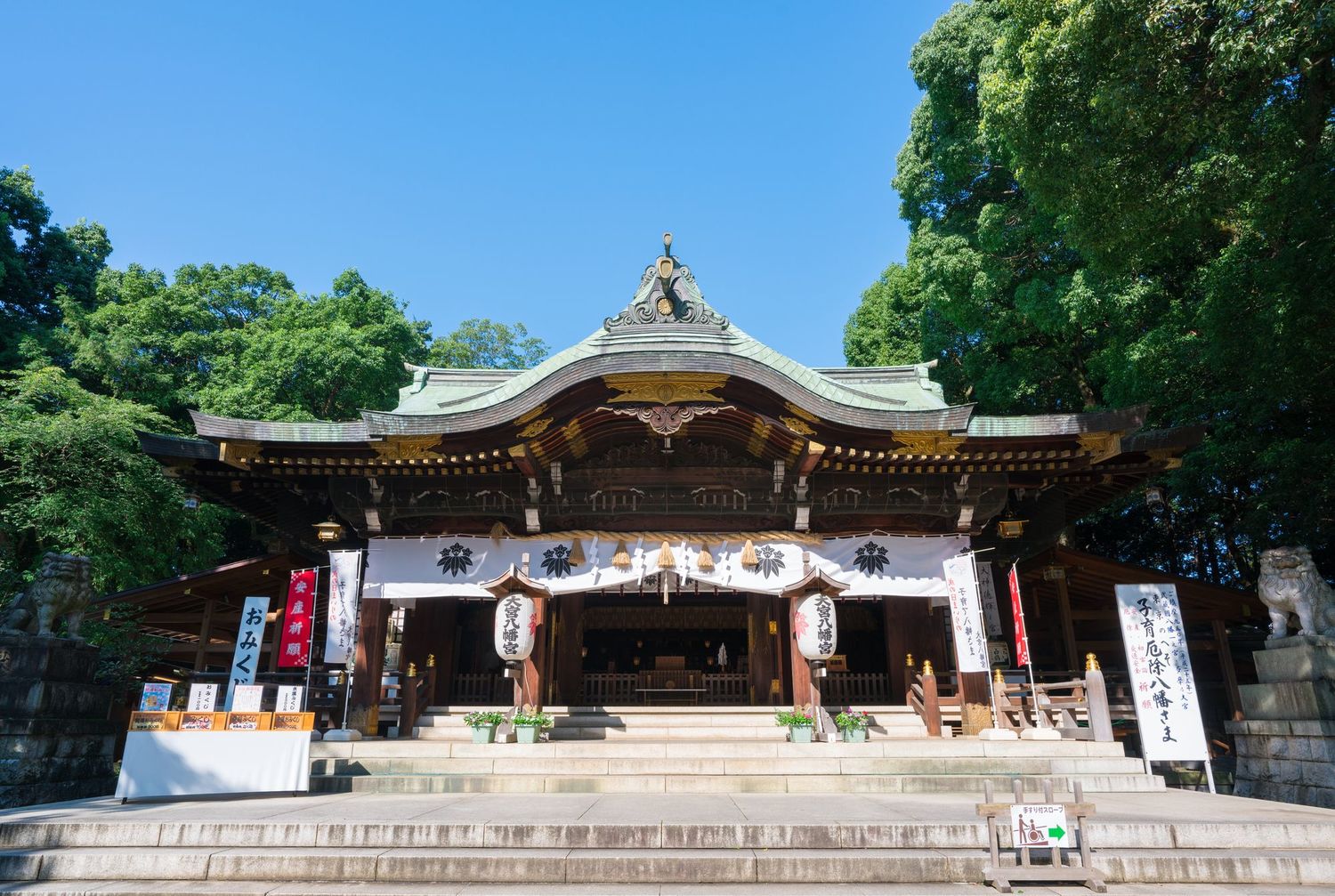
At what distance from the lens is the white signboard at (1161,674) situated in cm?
905

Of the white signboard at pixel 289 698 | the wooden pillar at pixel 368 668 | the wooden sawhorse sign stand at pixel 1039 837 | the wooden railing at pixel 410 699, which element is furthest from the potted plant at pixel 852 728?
the white signboard at pixel 289 698

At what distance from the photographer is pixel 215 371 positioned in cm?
2412

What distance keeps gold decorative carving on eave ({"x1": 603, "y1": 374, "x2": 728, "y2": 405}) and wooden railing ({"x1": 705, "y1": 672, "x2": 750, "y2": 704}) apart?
19.2 feet

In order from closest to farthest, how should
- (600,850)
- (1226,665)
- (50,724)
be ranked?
(600,850) → (50,724) → (1226,665)

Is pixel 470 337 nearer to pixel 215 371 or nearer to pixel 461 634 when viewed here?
pixel 215 371

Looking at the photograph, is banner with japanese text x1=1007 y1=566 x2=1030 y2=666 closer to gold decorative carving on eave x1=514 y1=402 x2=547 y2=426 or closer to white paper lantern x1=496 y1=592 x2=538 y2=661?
white paper lantern x1=496 y1=592 x2=538 y2=661

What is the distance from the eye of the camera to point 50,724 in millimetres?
9062

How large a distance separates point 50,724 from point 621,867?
8.01 meters

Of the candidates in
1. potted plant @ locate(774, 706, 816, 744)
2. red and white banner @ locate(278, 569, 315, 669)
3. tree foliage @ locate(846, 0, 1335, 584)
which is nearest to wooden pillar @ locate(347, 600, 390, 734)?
red and white banner @ locate(278, 569, 315, 669)

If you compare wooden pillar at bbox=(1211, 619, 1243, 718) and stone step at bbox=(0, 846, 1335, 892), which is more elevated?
wooden pillar at bbox=(1211, 619, 1243, 718)

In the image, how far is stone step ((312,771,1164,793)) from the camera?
8664 mm


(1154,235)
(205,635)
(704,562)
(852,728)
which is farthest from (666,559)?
(205,635)

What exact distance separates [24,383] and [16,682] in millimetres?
11448

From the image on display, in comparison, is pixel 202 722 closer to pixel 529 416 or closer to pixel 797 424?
→ pixel 529 416
